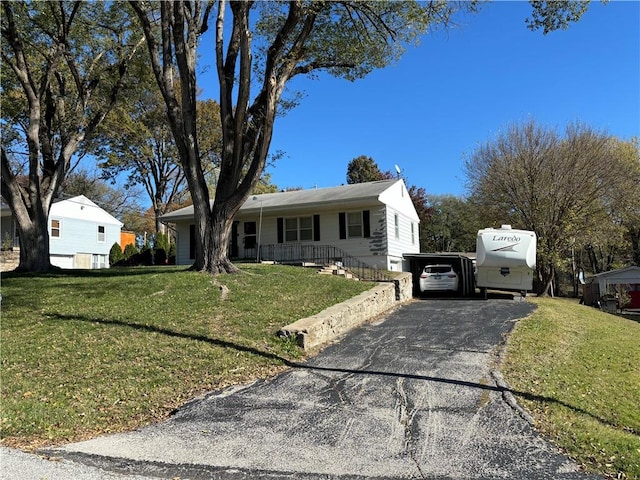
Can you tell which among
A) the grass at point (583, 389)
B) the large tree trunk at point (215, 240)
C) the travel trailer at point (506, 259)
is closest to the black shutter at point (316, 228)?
the travel trailer at point (506, 259)

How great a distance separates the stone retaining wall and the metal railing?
3814mm

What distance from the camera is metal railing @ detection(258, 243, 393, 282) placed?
19.0 meters

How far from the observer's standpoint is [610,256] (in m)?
38.2

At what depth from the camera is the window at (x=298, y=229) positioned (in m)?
20.7

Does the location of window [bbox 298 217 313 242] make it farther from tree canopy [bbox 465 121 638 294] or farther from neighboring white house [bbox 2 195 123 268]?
neighboring white house [bbox 2 195 123 268]

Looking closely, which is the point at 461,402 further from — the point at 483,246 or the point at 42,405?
the point at 483,246

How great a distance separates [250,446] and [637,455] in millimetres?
3357

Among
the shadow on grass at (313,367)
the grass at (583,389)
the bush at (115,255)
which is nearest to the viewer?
the grass at (583,389)

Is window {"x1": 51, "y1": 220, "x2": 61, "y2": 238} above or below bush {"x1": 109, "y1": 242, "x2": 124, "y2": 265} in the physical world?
above

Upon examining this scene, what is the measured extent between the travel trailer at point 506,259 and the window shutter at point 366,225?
186 inches

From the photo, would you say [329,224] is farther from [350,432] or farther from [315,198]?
[350,432]

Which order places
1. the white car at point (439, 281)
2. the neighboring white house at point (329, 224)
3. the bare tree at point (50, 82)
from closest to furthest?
the bare tree at point (50, 82) < the white car at point (439, 281) < the neighboring white house at point (329, 224)

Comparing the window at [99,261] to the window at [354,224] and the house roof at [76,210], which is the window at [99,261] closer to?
the house roof at [76,210]

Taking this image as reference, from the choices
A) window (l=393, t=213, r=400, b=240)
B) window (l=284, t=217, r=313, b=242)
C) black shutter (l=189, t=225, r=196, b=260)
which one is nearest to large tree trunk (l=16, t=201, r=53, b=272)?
black shutter (l=189, t=225, r=196, b=260)
